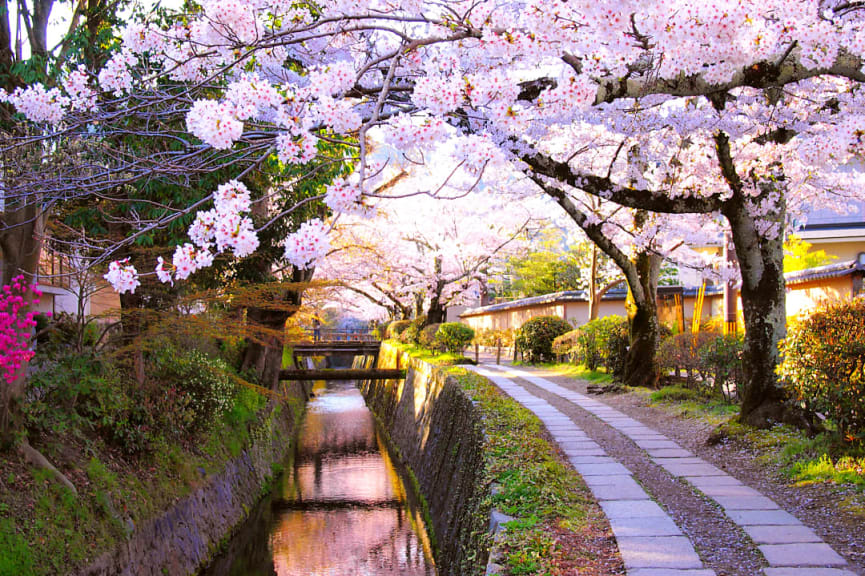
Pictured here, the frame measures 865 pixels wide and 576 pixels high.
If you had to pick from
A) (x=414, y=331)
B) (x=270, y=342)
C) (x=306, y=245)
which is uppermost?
(x=306, y=245)

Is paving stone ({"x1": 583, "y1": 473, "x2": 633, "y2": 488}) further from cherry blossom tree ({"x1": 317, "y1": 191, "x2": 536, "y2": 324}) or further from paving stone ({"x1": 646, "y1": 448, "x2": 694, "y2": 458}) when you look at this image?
cherry blossom tree ({"x1": 317, "y1": 191, "x2": 536, "y2": 324})

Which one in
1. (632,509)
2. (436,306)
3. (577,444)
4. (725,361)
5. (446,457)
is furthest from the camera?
(436,306)

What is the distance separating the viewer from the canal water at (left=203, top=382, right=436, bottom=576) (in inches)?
372

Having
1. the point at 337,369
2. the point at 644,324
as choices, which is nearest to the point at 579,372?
the point at 644,324

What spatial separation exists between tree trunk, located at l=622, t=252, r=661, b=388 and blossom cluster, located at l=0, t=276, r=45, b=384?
10.1 m

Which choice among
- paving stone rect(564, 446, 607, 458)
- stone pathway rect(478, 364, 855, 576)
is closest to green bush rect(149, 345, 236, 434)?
stone pathway rect(478, 364, 855, 576)

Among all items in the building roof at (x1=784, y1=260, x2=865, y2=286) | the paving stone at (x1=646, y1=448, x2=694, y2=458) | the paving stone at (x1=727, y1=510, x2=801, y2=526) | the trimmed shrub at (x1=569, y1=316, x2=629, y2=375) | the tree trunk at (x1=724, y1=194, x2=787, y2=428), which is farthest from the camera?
the trimmed shrub at (x1=569, y1=316, x2=629, y2=375)

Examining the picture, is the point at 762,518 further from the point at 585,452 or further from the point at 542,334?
the point at 542,334

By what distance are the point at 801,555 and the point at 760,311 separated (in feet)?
13.8

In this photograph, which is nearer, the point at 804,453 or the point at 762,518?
the point at 762,518

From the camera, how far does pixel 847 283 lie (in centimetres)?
1260

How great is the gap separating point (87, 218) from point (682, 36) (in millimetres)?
7434

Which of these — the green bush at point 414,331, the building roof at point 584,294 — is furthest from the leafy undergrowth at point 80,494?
the building roof at point 584,294

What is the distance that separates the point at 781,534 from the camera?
190 inches
